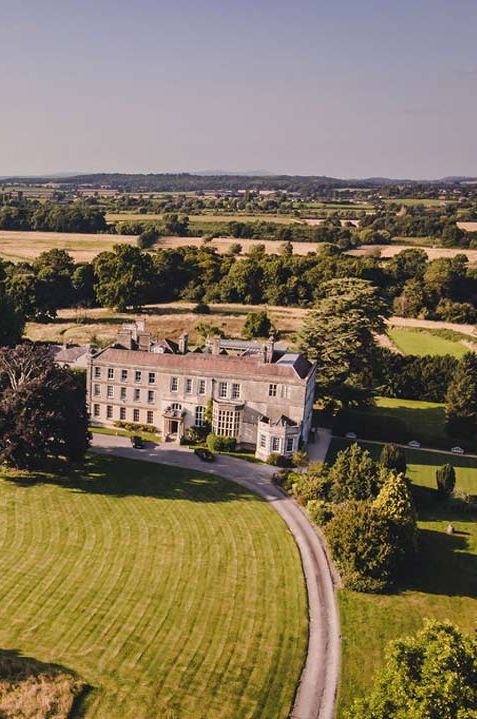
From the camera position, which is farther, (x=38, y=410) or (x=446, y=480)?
(x=446, y=480)

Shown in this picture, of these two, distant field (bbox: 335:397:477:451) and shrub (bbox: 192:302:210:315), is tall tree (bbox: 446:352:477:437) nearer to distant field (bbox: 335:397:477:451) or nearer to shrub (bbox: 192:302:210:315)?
distant field (bbox: 335:397:477:451)

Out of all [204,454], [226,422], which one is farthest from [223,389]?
[204,454]

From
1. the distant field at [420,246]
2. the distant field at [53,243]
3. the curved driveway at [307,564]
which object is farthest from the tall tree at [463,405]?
the distant field at [53,243]

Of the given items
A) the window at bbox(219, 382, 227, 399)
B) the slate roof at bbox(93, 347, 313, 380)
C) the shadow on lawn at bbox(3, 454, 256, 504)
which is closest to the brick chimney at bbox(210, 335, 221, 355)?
the slate roof at bbox(93, 347, 313, 380)

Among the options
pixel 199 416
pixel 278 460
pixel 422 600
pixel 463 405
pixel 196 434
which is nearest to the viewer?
pixel 422 600

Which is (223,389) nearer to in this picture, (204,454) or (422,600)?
(204,454)

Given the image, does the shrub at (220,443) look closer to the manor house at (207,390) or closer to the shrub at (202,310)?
the manor house at (207,390)
